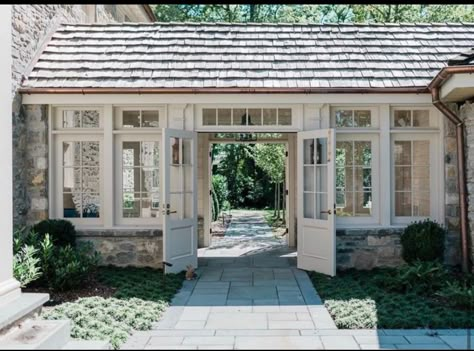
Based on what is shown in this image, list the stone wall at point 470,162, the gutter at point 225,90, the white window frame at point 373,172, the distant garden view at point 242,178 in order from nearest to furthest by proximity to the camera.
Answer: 1. the stone wall at point 470,162
2. the gutter at point 225,90
3. the white window frame at point 373,172
4. the distant garden view at point 242,178

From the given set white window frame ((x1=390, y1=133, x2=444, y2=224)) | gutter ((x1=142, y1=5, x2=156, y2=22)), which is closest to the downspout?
white window frame ((x1=390, y1=133, x2=444, y2=224))

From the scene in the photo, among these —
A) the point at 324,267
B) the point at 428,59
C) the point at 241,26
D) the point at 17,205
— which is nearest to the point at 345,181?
the point at 324,267

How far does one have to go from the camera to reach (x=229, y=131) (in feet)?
27.0

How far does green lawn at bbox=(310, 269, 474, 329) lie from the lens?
Answer: 5.07 m

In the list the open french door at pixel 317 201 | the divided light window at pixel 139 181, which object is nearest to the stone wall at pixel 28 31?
the divided light window at pixel 139 181

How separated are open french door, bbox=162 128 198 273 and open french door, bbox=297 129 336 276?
1.79m

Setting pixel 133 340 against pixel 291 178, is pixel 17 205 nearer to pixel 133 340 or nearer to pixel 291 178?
pixel 133 340

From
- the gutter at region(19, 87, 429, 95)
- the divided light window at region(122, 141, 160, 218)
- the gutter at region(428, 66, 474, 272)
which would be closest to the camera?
the gutter at region(428, 66, 474, 272)

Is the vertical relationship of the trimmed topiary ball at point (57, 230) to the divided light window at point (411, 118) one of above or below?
below

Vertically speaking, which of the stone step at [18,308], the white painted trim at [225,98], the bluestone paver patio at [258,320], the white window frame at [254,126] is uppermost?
the white painted trim at [225,98]

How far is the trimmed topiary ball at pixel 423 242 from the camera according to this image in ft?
24.4

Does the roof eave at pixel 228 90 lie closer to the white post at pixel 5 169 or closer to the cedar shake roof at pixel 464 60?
the cedar shake roof at pixel 464 60

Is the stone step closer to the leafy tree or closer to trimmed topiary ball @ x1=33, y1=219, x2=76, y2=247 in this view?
trimmed topiary ball @ x1=33, y1=219, x2=76, y2=247

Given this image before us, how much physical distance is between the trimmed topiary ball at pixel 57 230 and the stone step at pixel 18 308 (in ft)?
10.4
